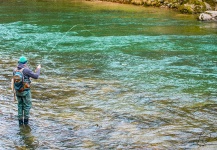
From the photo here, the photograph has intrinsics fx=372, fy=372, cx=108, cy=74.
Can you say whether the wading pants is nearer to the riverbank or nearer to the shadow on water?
the shadow on water

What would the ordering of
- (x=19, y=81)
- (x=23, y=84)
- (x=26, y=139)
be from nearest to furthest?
(x=26, y=139)
(x=19, y=81)
(x=23, y=84)

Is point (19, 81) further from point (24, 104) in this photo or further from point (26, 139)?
point (26, 139)

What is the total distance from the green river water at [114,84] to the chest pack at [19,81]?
102 centimetres

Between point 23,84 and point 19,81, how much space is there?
16 centimetres

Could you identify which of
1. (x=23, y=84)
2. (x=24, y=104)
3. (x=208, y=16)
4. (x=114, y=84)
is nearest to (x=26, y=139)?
(x=24, y=104)

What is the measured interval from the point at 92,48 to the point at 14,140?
12.6m

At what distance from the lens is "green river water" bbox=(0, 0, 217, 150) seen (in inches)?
343

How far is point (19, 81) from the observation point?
8656 millimetres

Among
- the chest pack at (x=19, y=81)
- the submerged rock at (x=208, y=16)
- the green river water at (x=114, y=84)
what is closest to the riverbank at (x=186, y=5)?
the submerged rock at (x=208, y=16)

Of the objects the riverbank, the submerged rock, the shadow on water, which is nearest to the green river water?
the shadow on water

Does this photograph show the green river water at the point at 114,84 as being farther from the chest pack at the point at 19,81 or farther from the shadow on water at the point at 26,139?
the chest pack at the point at 19,81

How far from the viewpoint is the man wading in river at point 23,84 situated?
866 centimetres

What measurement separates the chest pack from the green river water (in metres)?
1.02

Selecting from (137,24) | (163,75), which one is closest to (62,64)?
(163,75)
